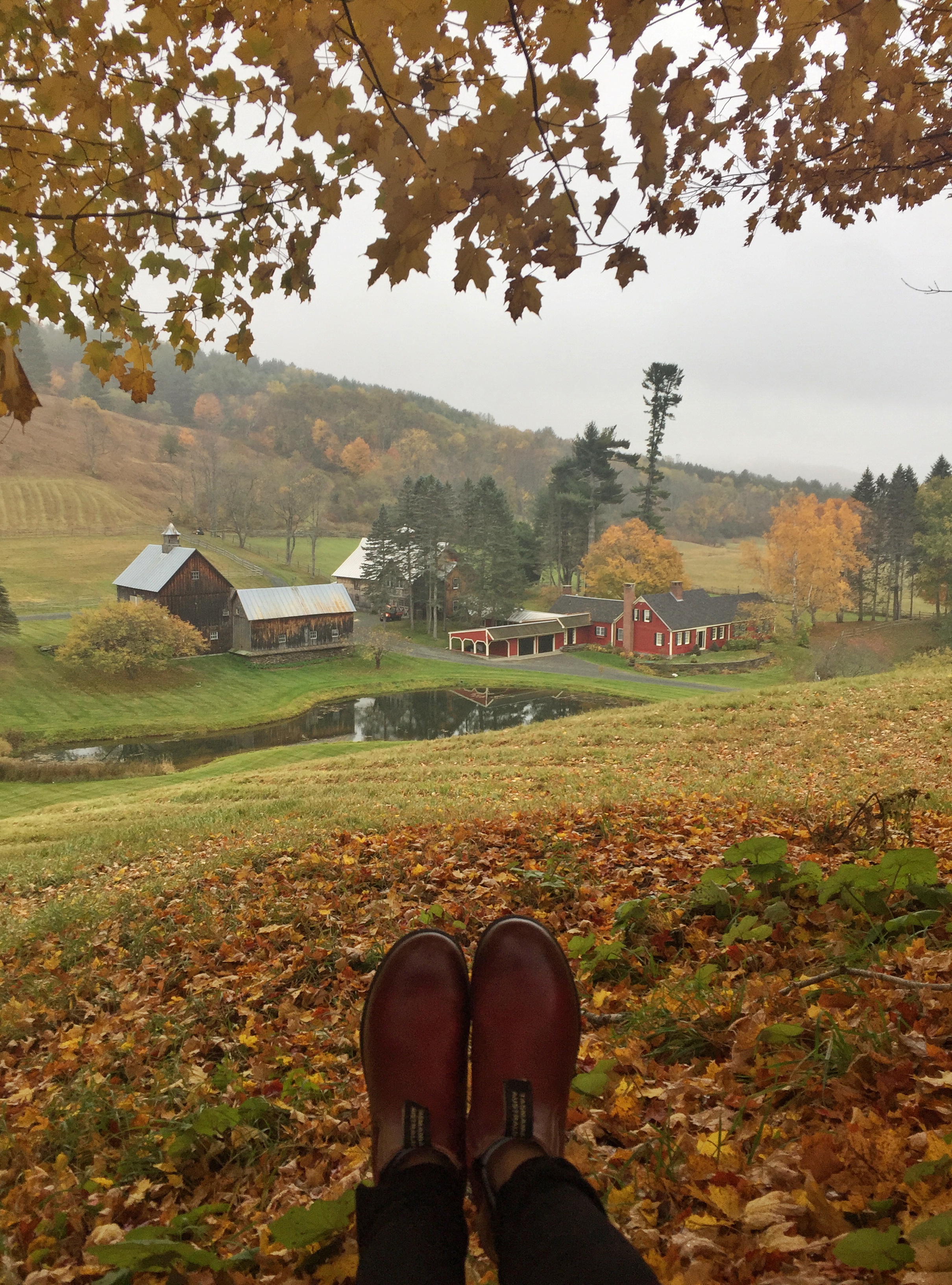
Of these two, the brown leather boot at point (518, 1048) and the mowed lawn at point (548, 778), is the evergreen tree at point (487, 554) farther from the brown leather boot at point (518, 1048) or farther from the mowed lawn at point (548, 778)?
the brown leather boot at point (518, 1048)

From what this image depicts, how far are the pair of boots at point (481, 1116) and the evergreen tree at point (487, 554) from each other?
20.8 metres

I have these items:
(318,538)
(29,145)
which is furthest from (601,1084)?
(318,538)

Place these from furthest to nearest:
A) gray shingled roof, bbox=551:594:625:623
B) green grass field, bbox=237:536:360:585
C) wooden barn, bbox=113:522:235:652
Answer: green grass field, bbox=237:536:360:585 → gray shingled roof, bbox=551:594:625:623 → wooden barn, bbox=113:522:235:652

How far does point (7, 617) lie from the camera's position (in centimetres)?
1747

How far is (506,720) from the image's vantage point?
677 inches

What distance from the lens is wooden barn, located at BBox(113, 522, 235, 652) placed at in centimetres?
2000

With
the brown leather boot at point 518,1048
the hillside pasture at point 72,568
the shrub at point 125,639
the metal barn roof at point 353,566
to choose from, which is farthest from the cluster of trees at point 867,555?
the brown leather boot at point 518,1048

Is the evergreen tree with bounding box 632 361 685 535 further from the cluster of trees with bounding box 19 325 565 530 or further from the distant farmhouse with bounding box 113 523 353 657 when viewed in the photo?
the distant farmhouse with bounding box 113 523 353 657

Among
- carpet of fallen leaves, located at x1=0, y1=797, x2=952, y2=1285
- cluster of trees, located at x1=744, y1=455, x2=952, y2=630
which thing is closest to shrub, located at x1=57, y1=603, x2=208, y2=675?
carpet of fallen leaves, located at x1=0, y1=797, x2=952, y2=1285

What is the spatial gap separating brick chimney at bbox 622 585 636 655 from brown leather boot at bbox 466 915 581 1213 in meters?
20.4

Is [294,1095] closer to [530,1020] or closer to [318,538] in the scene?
[530,1020]

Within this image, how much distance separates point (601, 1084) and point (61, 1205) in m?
1.19

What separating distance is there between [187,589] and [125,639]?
2.93 m

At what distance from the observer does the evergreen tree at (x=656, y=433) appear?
2142 centimetres
